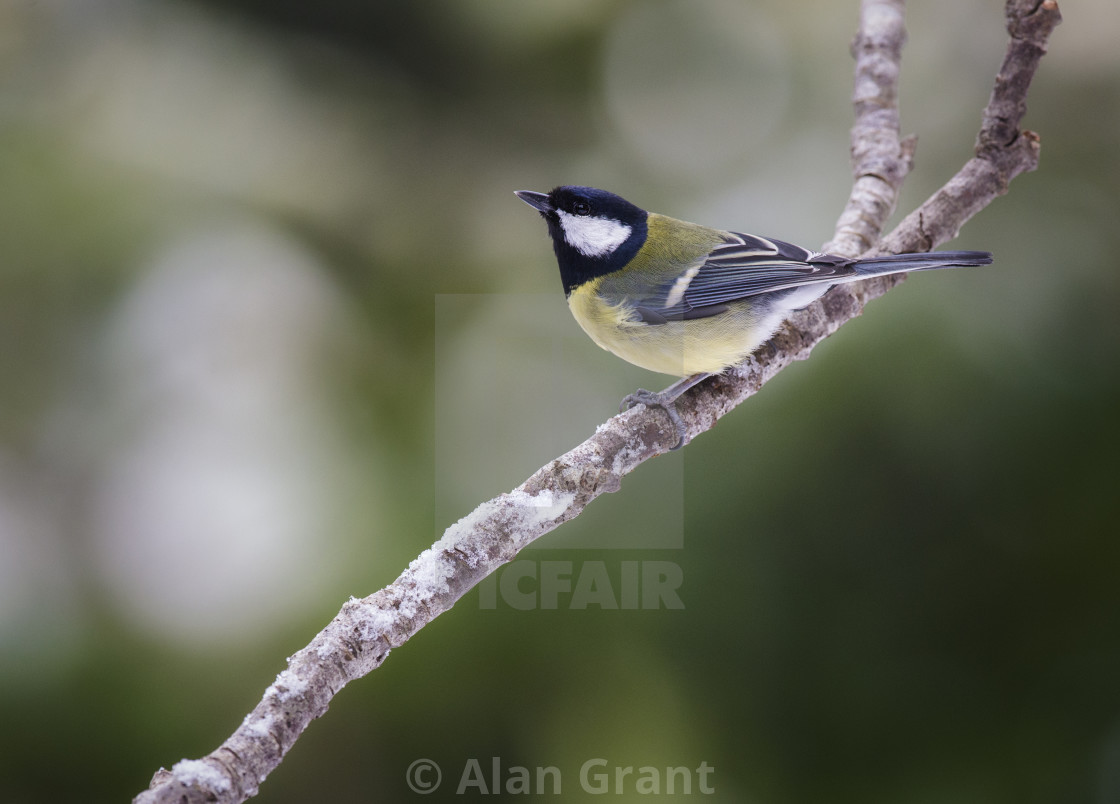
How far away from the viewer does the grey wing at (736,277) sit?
111 centimetres

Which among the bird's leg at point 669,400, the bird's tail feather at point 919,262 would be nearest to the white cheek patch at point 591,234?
the bird's leg at point 669,400

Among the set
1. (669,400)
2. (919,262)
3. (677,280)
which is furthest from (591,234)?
(919,262)

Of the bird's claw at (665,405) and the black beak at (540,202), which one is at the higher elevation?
the black beak at (540,202)

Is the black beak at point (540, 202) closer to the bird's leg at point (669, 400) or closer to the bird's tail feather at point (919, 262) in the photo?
the bird's leg at point (669, 400)

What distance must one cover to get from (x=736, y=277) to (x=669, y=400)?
0.69 feet

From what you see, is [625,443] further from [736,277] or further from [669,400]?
[736,277]

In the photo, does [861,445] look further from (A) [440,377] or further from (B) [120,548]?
A: (B) [120,548]

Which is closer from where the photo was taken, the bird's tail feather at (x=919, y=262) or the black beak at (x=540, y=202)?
the bird's tail feather at (x=919, y=262)

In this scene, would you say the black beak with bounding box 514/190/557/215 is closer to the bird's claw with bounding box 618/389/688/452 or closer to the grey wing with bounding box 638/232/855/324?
the grey wing with bounding box 638/232/855/324

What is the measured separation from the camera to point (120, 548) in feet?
4.84

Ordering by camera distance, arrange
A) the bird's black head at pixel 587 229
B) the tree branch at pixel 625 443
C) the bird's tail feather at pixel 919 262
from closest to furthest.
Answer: the tree branch at pixel 625 443
the bird's tail feather at pixel 919 262
the bird's black head at pixel 587 229

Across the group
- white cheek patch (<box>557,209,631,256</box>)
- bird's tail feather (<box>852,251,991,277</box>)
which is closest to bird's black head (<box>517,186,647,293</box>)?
white cheek patch (<box>557,209,631,256</box>)

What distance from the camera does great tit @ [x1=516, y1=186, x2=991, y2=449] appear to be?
43.4 inches

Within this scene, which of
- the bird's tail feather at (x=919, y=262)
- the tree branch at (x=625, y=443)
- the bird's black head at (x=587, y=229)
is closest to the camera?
the tree branch at (x=625, y=443)
